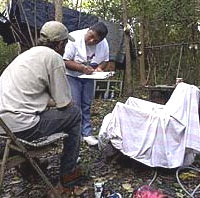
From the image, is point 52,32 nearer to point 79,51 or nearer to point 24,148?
point 24,148

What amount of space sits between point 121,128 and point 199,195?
94cm

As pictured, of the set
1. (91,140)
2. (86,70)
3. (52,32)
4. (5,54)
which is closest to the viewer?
(52,32)

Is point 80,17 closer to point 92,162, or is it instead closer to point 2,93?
point 92,162

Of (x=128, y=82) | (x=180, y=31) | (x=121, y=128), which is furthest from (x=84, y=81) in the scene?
(x=180, y=31)

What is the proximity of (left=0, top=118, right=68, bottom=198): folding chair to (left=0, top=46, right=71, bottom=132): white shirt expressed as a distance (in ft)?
0.45

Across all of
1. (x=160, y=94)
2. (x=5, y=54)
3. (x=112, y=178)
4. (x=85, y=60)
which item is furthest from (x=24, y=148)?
(x=5, y=54)

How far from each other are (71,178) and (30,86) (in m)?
0.89

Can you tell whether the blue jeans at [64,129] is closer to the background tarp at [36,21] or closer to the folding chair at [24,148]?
the folding chair at [24,148]

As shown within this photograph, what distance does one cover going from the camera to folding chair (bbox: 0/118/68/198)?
246cm

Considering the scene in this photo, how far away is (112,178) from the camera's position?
135 inches

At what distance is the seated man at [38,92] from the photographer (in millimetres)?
2686

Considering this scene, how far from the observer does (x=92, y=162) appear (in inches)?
151

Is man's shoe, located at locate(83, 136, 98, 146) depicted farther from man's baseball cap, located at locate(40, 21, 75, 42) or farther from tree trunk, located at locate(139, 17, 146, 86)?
tree trunk, located at locate(139, 17, 146, 86)

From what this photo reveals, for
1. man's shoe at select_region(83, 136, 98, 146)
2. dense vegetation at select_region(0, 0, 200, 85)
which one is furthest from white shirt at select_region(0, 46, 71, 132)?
dense vegetation at select_region(0, 0, 200, 85)
